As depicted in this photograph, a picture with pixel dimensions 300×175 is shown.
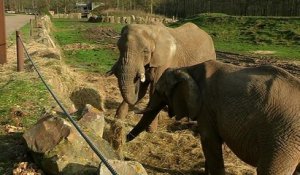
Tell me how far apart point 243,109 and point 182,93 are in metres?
1.14

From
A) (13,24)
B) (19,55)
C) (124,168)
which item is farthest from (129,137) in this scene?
(13,24)

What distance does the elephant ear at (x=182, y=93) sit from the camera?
6082 millimetres

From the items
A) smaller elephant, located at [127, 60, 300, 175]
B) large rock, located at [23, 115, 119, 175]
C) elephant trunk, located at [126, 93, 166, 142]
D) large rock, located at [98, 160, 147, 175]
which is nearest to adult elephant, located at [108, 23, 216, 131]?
elephant trunk, located at [126, 93, 166, 142]

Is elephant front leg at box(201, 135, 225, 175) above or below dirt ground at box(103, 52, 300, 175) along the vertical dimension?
above

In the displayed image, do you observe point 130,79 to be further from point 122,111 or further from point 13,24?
point 13,24

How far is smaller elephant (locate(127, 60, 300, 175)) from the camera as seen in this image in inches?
200

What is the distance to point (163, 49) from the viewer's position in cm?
930

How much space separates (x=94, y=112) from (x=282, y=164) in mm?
2812

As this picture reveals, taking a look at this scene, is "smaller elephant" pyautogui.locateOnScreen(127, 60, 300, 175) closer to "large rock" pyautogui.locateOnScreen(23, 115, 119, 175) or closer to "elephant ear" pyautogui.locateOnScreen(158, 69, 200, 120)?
"elephant ear" pyautogui.locateOnScreen(158, 69, 200, 120)

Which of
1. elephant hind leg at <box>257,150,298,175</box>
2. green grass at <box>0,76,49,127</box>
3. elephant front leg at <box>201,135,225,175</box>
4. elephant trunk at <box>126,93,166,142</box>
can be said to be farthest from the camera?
green grass at <box>0,76,49,127</box>

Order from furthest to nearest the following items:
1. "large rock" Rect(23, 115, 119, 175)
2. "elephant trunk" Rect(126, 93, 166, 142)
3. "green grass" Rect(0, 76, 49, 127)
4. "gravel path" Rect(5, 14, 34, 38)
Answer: "gravel path" Rect(5, 14, 34, 38) < "green grass" Rect(0, 76, 49, 127) < "elephant trunk" Rect(126, 93, 166, 142) < "large rock" Rect(23, 115, 119, 175)

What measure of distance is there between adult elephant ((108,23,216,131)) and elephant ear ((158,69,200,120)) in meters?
2.05

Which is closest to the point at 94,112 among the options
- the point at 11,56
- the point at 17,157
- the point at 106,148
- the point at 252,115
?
the point at 106,148

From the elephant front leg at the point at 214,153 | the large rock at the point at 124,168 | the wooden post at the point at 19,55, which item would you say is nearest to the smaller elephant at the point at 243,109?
the elephant front leg at the point at 214,153
